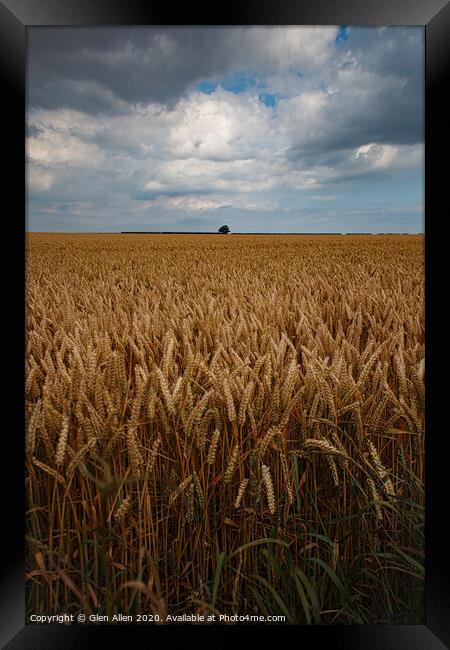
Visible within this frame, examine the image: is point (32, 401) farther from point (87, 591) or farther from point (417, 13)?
point (417, 13)

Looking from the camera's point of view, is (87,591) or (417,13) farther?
(417,13)

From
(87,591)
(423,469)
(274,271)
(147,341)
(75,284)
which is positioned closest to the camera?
(87,591)

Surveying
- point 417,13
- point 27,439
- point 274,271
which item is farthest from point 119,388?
point 274,271

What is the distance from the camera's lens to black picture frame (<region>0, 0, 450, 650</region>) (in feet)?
3.17

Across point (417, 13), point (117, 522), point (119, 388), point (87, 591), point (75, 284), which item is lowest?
point (87, 591)

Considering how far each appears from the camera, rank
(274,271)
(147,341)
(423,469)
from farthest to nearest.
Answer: (274,271), (147,341), (423,469)

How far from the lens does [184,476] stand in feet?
3.07

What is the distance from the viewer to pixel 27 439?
0.98 meters

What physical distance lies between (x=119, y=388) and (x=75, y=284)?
1852 millimetres

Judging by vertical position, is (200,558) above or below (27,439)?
below
